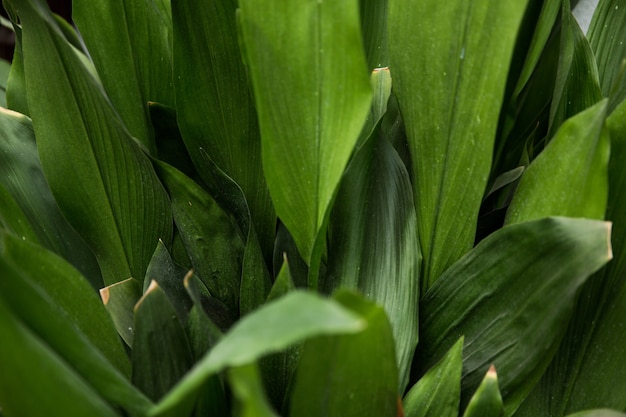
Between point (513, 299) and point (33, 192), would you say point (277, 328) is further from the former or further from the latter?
point (33, 192)

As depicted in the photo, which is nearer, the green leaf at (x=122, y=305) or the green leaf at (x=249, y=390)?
the green leaf at (x=249, y=390)

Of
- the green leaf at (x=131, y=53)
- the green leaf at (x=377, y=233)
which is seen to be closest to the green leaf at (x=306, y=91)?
the green leaf at (x=377, y=233)

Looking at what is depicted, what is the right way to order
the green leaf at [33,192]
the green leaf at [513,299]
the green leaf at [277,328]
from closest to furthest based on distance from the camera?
1. the green leaf at [277,328]
2. the green leaf at [513,299]
3. the green leaf at [33,192]

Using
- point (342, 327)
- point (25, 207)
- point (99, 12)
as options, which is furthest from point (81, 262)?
point (342, 327)

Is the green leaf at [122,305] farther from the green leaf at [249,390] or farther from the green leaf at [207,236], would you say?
the green leaf at [249,390]

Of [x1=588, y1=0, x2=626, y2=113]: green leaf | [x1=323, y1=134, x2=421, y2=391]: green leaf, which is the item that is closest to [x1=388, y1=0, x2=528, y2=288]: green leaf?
[x1=323, y1=134, x2=421, y2=391]: green leaf

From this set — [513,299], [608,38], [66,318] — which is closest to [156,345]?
[66,318]
